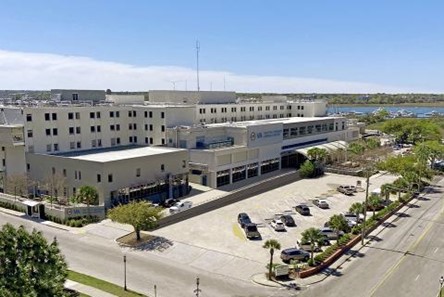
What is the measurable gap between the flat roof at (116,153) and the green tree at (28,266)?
32.8 metres

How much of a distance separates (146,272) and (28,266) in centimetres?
1619

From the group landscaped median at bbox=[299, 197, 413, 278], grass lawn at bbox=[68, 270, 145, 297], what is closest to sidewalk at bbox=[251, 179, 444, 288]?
landscaped median at bbox=[299, 197, 413, 278]

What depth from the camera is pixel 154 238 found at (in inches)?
1994

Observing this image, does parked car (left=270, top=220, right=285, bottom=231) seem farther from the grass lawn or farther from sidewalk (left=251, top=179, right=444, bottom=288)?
the grass lawn

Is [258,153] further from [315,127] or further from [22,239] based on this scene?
[22,239]

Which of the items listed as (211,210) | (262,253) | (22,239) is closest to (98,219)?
(211,210)

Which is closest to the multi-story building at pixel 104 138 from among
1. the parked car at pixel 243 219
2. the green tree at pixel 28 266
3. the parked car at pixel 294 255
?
the parked car at pixel 243 219

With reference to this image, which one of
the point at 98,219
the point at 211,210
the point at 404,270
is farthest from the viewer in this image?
the point at 211,210

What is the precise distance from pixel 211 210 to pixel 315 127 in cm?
5597

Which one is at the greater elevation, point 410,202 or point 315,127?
point 315,127

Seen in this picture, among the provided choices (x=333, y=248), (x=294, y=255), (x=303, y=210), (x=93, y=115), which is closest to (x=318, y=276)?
(x=294, y=255)

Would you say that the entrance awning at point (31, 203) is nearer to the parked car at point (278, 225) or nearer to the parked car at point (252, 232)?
the parked car at point (252, 232)

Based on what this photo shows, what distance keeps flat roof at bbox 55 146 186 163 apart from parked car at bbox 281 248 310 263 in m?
29.3

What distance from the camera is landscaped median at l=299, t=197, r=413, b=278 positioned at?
41678 millimetres
